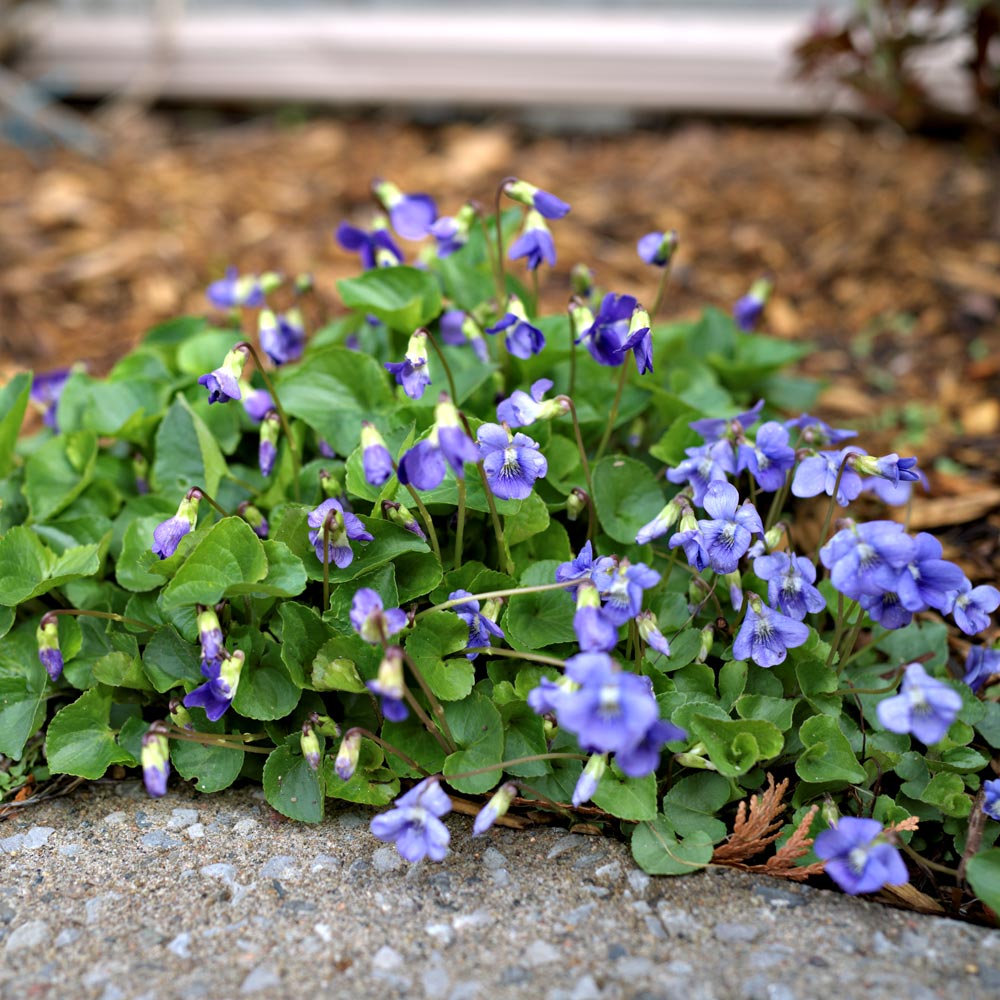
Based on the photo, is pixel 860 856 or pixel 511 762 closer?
pixel 860 856

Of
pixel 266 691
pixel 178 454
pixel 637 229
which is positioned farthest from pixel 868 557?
pixel 637 229

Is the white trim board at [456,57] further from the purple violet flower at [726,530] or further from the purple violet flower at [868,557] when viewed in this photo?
the purple violet flower at [868,557]

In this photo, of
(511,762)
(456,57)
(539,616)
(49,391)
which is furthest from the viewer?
(456,57)

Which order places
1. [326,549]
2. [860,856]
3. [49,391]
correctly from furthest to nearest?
1. [49,391]
2. [326,549]
3. [860,856]

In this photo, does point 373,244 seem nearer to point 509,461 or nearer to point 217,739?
point 509,461

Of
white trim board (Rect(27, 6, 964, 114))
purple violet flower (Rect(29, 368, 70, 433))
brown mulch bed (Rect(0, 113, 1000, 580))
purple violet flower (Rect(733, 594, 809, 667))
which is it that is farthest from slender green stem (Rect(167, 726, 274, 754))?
white trim board (Rect(27, 6, 964, 114))

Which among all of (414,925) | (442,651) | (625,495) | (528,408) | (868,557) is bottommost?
(414,925)

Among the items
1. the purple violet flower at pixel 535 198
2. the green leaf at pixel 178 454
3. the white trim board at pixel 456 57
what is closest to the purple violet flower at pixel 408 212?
the purple violet flower at pixel 535 198
